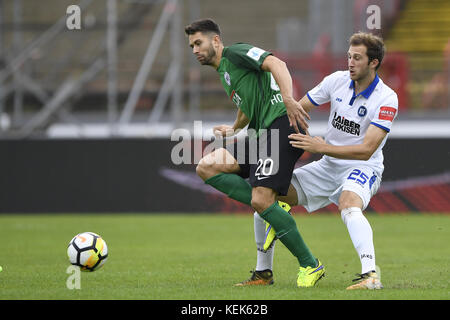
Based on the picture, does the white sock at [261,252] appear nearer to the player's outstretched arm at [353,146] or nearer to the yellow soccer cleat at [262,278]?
the yellow soccer cleat at [262,278]

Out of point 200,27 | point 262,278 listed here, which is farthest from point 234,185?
point 200,27

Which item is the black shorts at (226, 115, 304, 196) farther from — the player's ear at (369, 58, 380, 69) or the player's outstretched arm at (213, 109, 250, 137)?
the player's ear at (369, 58, 380, 69)

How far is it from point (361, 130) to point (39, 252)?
14.0 feet

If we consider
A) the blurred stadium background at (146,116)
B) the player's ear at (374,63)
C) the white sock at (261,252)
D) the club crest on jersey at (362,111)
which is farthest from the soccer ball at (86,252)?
the blurred stadium background at (146,116)

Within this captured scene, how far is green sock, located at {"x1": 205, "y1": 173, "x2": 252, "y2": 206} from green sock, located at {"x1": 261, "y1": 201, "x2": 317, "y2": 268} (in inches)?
11.0

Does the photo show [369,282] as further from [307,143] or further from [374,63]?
[374,63]

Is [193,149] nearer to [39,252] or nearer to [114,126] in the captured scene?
[114,126]

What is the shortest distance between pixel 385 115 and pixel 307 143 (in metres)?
0.64

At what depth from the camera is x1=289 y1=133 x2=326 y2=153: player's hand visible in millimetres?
5902

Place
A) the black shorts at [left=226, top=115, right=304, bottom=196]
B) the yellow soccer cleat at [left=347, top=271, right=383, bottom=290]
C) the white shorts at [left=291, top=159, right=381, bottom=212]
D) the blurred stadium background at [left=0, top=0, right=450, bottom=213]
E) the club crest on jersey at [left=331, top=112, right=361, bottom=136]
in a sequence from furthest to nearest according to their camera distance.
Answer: the blurred stadium background at [left=0, top=0, right=450, bottom=213]
the white shorts at [left=291, top=159, right=381, bottom=212]
the club crest on jersey at [left=331, top=112, right=361, bottom=136]
the black shorts at [left=226, top=115, right=304, bottom=196]
the yellow soccer cleat at [left=347, top=271, right=383, bottom=290]

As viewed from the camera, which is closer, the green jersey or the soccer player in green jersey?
the soccer player in green jersey

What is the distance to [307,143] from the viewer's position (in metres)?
5.90

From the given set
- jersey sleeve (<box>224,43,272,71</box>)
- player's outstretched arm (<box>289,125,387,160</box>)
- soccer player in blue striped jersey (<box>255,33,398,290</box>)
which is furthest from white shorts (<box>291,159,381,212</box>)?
jersey sleeve (<box>224,43,272,71</box>)

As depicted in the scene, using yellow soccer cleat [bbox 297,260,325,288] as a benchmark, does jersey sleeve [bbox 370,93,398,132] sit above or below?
above
